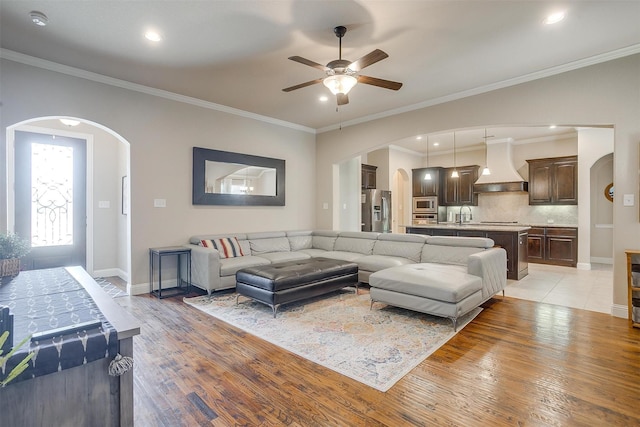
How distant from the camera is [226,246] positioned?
4.90 meters

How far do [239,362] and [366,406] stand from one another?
43.3 inches

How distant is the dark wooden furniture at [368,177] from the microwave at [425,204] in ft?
5.83

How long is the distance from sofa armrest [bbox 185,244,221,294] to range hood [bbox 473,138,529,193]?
22.5 feet

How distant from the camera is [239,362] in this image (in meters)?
2.51

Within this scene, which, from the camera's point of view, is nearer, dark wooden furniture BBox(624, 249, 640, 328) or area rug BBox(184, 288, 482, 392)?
area rug BBox(184, 288, 482, 392)

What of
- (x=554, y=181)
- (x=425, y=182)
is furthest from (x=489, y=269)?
(x=425, y=182)

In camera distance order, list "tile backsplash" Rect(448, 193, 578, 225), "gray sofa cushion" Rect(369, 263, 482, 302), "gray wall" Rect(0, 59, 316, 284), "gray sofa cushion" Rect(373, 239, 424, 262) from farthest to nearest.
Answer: "tile backsplash" Rect(448, 193, 578, 225), "gray sofa cushion" Rect(373, 239, 424, 262), "gray wall" Rect(0, 59, 316, 284), "gray sofa cushion" Rect(369, 263, 482, 302)

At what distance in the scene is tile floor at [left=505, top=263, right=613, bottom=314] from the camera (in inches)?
161

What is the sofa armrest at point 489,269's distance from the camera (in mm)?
3617

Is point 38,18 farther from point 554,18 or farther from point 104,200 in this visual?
point 554,18

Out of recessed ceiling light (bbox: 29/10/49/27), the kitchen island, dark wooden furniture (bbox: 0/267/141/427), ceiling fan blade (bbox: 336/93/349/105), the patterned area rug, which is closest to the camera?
dark wooden furniture (bbox: 0/267/141/427)

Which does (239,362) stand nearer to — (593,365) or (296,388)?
(296,388)

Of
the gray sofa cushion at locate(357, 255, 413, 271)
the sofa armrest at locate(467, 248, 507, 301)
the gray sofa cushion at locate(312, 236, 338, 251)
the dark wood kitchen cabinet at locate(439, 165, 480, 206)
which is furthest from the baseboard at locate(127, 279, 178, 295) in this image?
the dark wood kitchen cabinet at locate(439, 165, 480, 206)

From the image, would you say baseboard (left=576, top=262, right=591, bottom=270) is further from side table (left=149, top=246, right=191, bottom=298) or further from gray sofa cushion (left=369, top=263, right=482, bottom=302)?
side table (left=149, top=246, right=191, bottom=298)
